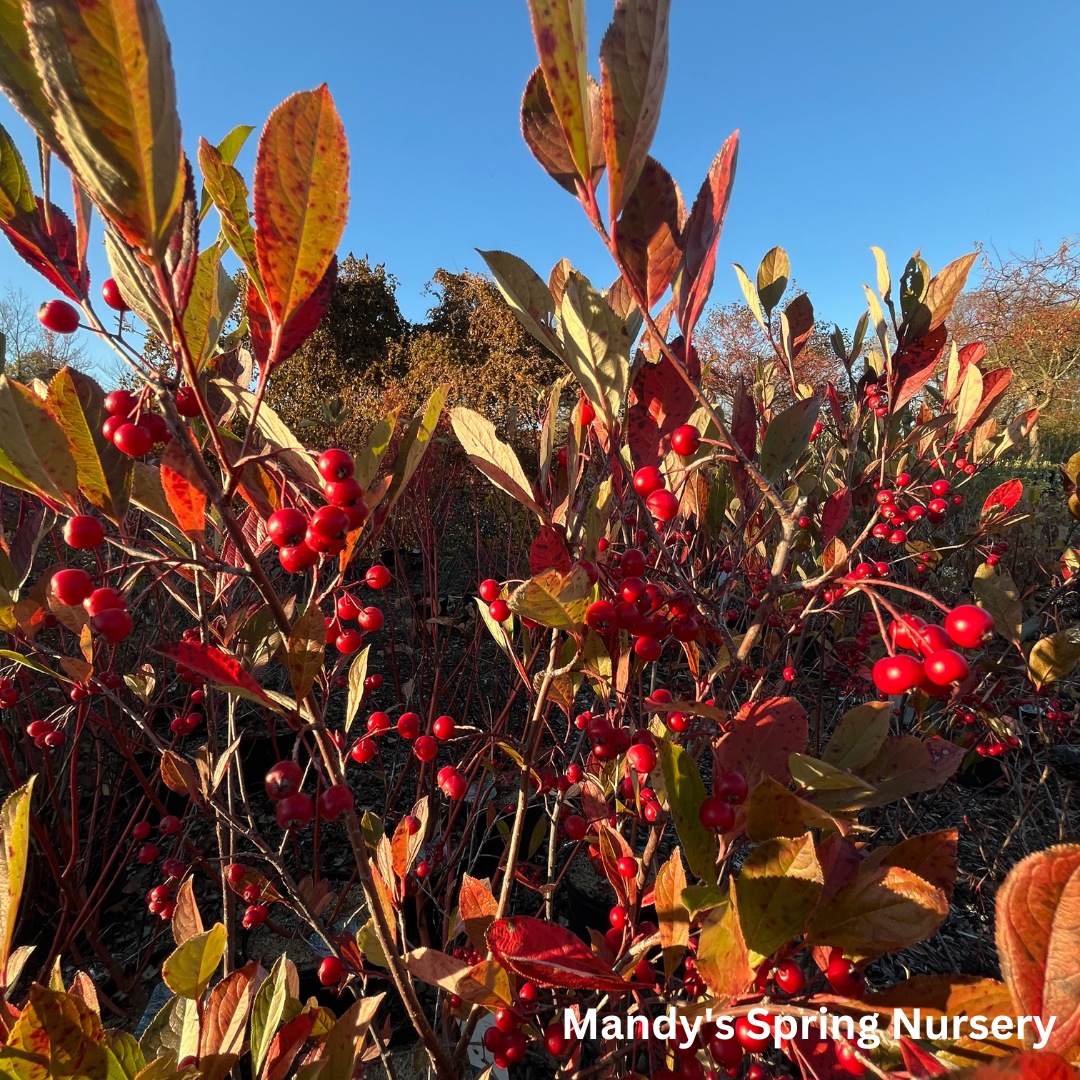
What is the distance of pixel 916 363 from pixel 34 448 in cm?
163

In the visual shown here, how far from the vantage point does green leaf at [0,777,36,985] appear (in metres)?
0.60

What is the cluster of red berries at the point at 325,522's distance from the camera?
0.59 metres

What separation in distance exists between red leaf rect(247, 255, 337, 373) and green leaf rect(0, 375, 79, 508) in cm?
27

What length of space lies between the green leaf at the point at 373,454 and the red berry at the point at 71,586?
0.32 meters

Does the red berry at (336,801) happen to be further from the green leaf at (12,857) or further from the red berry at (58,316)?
the red berry at (58,316)

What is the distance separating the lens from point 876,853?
762 millimetres

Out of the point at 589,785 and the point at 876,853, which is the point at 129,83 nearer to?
the point at 876,853

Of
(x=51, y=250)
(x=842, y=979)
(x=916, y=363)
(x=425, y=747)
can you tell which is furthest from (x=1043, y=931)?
(x=916, y=363)

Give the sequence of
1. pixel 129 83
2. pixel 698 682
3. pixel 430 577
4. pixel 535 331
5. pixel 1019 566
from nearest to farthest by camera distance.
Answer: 1. pixel 129 83
2. pixel 535 331
3. pixel 698 682
4. pixel 430 577
5. pixel 1019 566

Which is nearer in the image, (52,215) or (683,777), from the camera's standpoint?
(52,215)

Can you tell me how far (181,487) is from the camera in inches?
26.5

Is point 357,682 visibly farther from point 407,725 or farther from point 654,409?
point 654,409

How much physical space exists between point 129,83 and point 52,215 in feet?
0.96

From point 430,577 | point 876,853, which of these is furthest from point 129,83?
point 430,577
